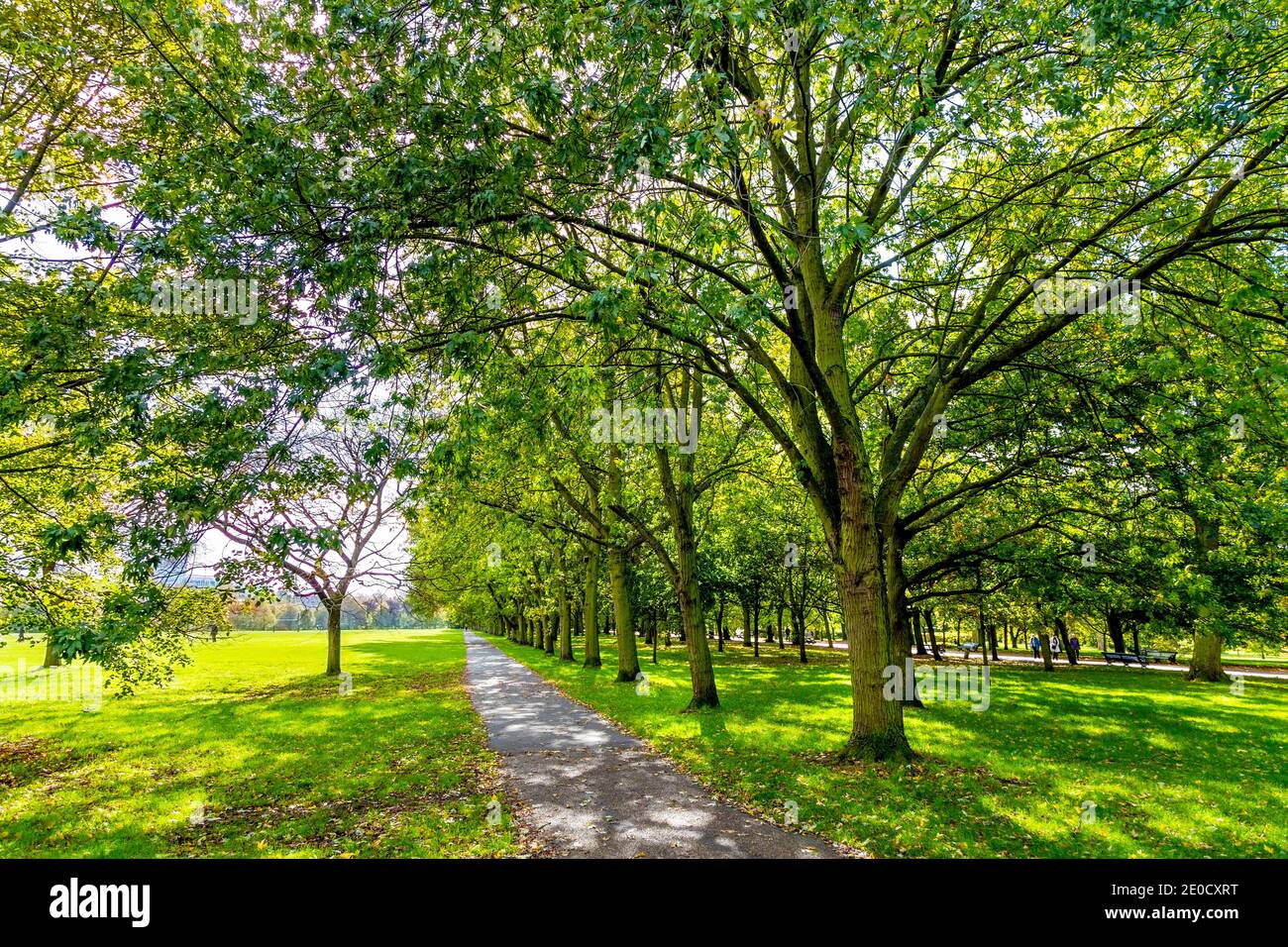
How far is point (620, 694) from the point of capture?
17312 millimetres

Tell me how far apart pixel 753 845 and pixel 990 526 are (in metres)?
12.2

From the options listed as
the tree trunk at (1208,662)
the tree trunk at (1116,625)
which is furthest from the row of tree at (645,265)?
the tree trunk at (1208,662)

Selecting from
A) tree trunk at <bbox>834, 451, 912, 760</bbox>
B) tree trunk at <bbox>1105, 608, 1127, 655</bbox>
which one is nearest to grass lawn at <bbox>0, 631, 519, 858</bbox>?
tree trunk at <bbox>834, 451, 912, 760</bbox>

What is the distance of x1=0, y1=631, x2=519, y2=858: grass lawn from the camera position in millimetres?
6551

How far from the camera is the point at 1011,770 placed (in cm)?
934

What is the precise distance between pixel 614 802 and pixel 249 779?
20.0 feet

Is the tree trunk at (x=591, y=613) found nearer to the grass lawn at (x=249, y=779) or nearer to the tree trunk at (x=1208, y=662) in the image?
the grass lawn at (x=249, y=779)

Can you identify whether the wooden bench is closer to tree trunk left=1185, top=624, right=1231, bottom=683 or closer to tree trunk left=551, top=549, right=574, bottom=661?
tree trunk left=1185, top=624, right=1231, bottom=683

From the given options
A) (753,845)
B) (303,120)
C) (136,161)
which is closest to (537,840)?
(753,845)

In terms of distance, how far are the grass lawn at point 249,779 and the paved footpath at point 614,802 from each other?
0.60 metres

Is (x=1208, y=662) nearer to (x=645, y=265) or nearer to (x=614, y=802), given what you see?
(x=614, y=802)

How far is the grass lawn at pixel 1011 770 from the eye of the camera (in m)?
6.52

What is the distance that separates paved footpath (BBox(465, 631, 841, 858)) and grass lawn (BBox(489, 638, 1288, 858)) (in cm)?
51
